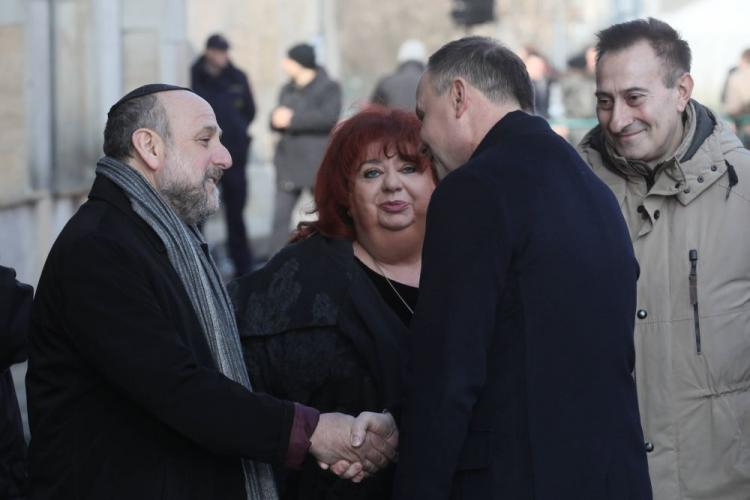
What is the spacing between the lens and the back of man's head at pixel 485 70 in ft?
12.5

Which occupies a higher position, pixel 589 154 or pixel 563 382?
pixel 589 154

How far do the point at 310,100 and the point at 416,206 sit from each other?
8.48 metres

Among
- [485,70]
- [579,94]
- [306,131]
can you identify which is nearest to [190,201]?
[485,70]

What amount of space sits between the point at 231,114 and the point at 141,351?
29.5 feet

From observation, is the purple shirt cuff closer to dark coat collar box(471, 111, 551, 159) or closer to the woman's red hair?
dark coat collar box(471, 111, 551, 159)

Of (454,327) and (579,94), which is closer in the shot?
(454,327)

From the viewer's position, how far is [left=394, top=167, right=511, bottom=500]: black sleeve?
11.8ft

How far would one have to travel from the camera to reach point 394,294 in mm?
5152

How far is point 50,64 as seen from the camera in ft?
40.8

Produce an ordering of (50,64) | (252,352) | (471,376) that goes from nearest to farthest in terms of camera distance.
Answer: (471,376)
(252,352)
(50,64)

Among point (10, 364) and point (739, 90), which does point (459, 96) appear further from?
point (739, 90)

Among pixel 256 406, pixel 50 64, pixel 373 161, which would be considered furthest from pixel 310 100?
pixel 256 406

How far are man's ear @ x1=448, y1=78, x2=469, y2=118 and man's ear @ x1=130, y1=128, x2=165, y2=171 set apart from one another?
0.86 meters

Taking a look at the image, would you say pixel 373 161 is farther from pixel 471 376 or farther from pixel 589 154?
pixel 471 376
